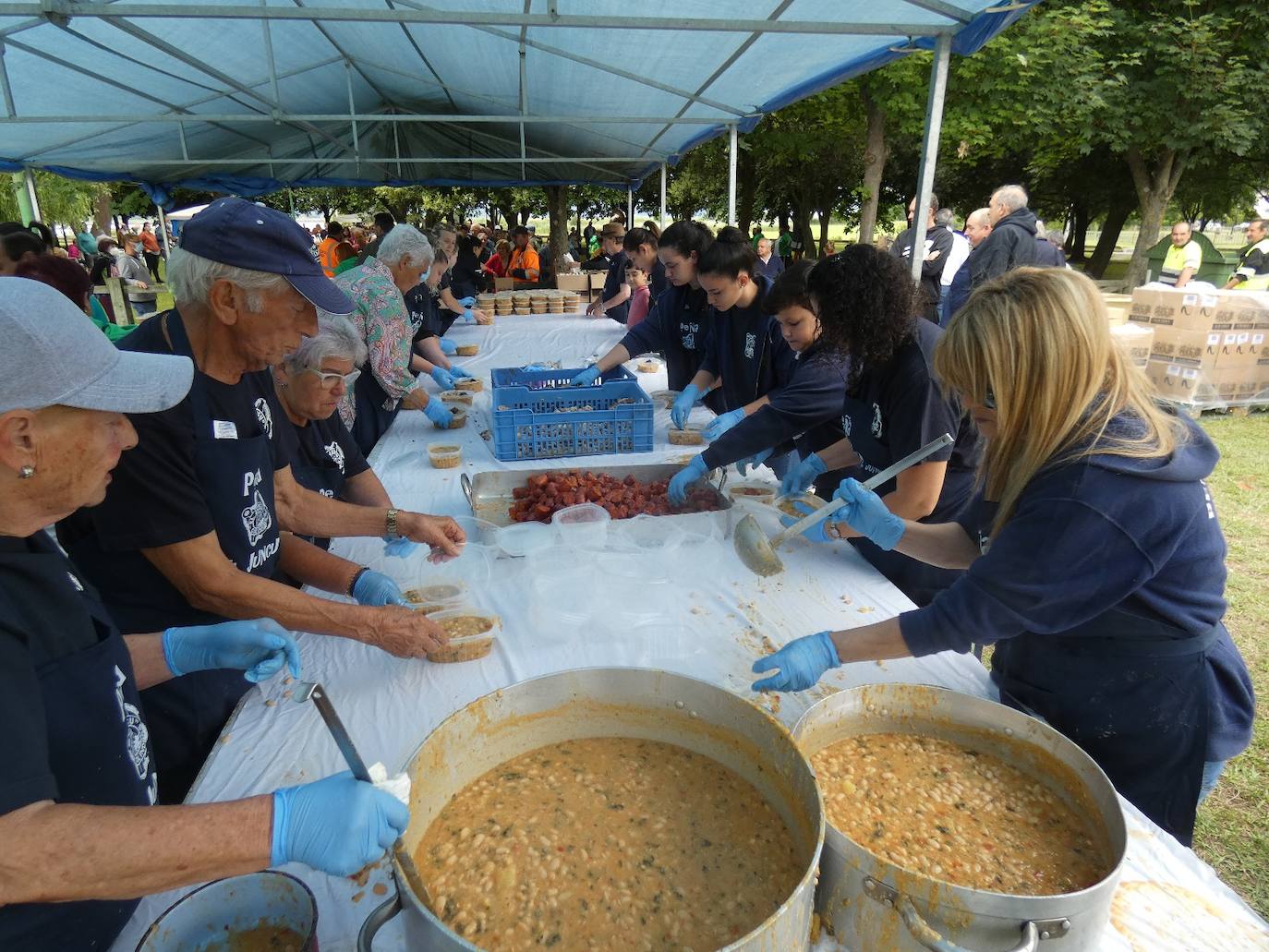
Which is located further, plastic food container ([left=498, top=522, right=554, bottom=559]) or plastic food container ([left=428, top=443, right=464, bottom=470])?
plastic food container ([left=428, top=443, right=464, bottom=470])

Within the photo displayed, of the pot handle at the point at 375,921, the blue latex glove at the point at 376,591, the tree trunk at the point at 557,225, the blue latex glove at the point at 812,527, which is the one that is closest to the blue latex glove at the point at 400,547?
the blue latex glove at the point at 376,591

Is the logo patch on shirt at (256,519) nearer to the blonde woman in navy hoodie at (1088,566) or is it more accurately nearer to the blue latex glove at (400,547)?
the blue latex glove at (400,547)

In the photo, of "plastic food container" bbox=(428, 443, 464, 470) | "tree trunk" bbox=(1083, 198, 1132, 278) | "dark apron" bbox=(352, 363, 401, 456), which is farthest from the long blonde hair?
"tree trunk" bbox=(1083, 198, 1132, 278)

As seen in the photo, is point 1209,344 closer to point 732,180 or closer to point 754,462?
point 732,180

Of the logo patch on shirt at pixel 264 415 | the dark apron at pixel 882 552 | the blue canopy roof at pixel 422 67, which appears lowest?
the dark apron at pixel 882 552

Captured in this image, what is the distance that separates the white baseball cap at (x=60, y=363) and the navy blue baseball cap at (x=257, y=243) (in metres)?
0.65

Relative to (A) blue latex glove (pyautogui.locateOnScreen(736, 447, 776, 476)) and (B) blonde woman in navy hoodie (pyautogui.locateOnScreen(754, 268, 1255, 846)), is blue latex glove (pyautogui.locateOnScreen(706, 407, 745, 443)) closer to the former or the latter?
(A) blue latex glove (pyautogui.locateOnScreen(736, 447, 776, 476))

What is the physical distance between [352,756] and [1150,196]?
19679 millimetres

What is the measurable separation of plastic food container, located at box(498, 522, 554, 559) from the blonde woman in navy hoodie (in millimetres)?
889

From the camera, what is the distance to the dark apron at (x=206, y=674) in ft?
5.42

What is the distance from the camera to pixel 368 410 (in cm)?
387

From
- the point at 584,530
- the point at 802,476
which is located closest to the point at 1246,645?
the point at 802,476

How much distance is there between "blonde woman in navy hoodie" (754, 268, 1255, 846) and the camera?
1.35m

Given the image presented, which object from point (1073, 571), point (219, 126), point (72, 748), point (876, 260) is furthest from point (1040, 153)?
point (72, 748)
